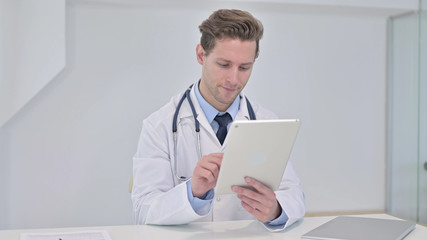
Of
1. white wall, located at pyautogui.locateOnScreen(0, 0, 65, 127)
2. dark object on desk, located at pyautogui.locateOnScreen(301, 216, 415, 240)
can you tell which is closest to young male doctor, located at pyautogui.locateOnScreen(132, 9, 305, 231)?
dark object on desk, located at pyautogui.locateOnScreen(301, 216, 415, 240)

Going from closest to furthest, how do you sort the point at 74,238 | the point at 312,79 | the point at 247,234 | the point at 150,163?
the point at 74,238, the point at 247,234, the point at 150,163, the point at 312,79

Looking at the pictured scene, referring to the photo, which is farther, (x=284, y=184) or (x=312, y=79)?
(x=312, y=79)

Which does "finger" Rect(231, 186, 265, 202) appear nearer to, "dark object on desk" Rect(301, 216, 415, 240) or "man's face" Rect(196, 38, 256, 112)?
"dark object on desk" Rect(301, 216, 415, 240)

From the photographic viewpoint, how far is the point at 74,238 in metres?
1.51

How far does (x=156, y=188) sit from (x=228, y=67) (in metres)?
0.53

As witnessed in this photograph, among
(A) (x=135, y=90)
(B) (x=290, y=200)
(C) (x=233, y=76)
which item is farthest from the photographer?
(A) (x=135, y=90)

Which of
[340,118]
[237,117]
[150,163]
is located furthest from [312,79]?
[150,163]

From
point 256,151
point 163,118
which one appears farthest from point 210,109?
point 256,151

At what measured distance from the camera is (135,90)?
3582 millimetres

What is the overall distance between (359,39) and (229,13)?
7.44ft

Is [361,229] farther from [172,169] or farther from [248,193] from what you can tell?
[172,169]

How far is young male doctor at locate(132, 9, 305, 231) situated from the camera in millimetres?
1711

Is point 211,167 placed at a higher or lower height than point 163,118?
lower

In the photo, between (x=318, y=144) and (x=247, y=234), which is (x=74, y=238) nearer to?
(x=247, y=234)
